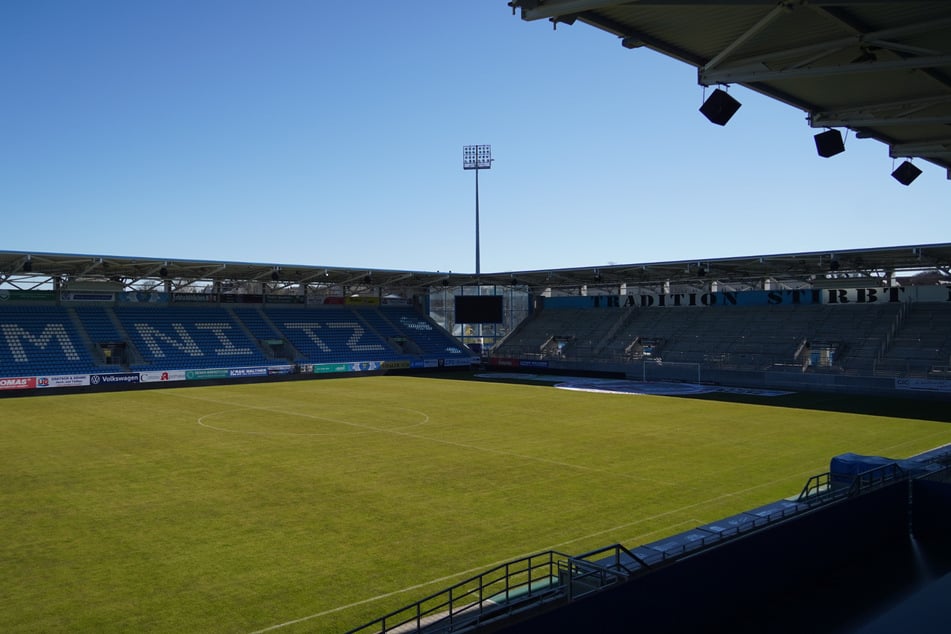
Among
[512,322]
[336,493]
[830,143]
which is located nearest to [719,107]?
[830,143]

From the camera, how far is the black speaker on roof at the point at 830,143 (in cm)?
930

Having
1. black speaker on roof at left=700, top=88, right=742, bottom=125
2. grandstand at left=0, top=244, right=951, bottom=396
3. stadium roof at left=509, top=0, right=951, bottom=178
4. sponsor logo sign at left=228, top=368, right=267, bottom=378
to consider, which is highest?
stadium roof at left=509, top=0, right=951, bottom=178

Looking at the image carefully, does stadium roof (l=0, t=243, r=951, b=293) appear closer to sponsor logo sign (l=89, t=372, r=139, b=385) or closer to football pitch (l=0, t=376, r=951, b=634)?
sponsor logo sign (l=89, t=372, r=139, b=385)

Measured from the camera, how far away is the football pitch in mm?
10352

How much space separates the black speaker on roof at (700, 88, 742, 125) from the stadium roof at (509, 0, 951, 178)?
0.29 meters

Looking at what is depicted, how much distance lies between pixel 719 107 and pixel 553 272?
44772 mm

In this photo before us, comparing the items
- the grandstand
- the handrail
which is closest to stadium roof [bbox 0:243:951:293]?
the grandstand

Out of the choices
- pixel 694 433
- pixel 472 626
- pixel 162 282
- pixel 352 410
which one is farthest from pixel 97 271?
pixel 472 626

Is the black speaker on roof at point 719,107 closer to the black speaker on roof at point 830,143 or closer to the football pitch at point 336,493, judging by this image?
the black speaker on roof at point 830,143

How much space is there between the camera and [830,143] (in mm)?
9336

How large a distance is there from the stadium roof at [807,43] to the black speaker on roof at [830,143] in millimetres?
374

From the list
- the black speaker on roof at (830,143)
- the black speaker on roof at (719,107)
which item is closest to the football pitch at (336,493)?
the black speaker on roof at (830,143)

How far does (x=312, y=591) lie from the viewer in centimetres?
1037

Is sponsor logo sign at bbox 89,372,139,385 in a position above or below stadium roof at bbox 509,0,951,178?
below
